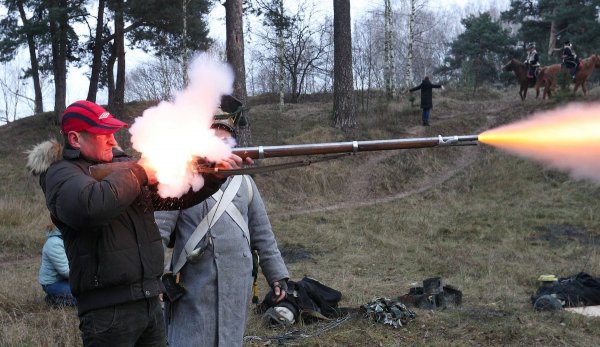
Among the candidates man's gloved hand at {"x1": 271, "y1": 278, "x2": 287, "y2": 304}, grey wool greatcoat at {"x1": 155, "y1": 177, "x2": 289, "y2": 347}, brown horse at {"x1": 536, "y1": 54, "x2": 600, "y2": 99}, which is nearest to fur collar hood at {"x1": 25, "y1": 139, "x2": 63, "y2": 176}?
grey wool greatcoat at {"x1": 155, "y1": 177, "x2": 289, "y2": 347}

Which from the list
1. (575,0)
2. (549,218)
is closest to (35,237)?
(549,218)

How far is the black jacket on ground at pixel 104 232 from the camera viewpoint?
2.81 meters

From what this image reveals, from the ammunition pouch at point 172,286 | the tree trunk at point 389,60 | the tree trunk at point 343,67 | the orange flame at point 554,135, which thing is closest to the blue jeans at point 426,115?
the tree trunk at point 343,67

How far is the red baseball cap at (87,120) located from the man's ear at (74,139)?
24mm

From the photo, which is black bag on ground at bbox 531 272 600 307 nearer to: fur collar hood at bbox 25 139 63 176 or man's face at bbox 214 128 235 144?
man's face at bbox 214 128 235 144

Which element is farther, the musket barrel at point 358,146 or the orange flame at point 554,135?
the orange flame at point 554,135

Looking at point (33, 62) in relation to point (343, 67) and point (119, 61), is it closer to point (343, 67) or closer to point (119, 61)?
point (119, 61)

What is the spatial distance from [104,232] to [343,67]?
18350 millimetres

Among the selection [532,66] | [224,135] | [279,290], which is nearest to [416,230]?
[279,290]

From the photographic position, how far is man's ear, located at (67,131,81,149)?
3111mm

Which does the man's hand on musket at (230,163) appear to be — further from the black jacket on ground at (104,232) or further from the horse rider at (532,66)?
the horse rider at (532,66)

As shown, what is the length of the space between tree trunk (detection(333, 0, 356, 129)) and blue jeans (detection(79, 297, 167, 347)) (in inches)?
712

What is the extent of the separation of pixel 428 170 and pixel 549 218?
17.7 ft

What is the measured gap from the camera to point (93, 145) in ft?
10.3
